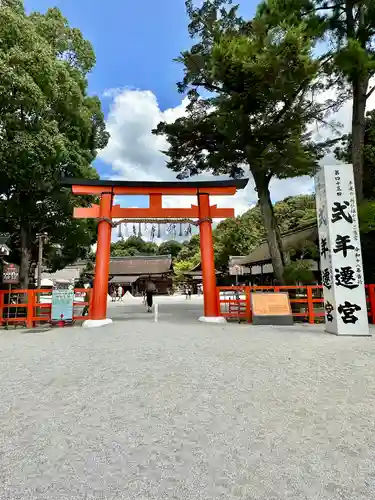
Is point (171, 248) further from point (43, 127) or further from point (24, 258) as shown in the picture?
point (43, 127)

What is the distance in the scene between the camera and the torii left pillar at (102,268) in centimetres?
974

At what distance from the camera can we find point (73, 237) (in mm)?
13648

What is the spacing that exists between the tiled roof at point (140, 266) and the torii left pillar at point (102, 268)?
26.7 metres

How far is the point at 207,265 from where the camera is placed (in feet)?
34.6

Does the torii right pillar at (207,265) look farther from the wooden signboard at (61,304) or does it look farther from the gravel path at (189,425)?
the gravel path at (189,425)

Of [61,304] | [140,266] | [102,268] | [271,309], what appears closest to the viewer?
[271,309]

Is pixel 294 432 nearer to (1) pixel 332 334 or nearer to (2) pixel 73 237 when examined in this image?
(1) pixel 332 334

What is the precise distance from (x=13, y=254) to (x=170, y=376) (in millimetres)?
12148

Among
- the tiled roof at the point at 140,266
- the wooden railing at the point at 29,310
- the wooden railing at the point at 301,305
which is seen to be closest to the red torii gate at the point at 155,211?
the wooden railing at the point at 301,305

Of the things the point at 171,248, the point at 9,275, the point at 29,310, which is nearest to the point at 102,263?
the point at 29,310

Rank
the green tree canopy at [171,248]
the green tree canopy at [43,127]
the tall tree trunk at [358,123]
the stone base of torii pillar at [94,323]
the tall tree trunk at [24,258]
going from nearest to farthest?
the green tree canopy at [43,127] → the stone base of torii pillar at [94,323] → the tall tree trunk at [358,123] → the tall tree trunk at [24,258] → the green tree canopy at [171,248]

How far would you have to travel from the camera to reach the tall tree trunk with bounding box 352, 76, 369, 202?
12.3 metres

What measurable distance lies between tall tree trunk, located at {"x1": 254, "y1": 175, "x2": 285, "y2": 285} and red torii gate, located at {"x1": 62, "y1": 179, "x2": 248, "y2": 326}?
130cm

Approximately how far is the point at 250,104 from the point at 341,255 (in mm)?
6188
